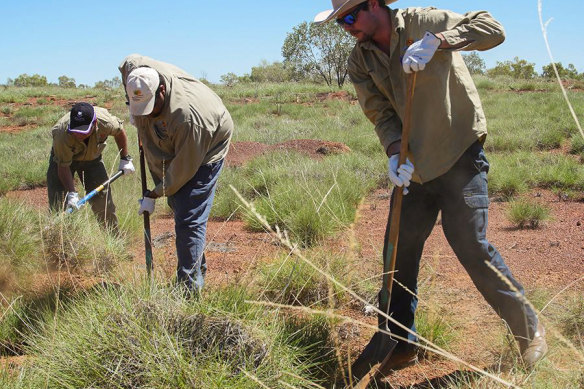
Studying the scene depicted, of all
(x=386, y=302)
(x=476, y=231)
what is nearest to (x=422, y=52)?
(x=476, y=231)

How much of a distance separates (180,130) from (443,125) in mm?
1597

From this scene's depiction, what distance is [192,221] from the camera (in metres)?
3.54

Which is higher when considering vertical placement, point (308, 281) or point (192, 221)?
point (192, 221)

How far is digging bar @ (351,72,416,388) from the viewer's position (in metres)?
2.73

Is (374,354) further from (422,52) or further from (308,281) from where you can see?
(422,52)

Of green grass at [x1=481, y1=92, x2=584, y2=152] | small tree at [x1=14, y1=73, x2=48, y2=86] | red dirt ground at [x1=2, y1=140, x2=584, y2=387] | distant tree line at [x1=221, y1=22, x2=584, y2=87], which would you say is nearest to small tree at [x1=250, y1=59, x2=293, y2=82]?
distant tree line at [x1=221, y1=22, x2=584, y2=87]

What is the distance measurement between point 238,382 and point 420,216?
124 centimetres

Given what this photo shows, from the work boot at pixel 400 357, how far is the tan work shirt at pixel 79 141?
3339 mm

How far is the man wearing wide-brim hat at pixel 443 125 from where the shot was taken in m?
2.59

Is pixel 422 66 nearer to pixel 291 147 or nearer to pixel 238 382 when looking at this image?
pixel 238 382

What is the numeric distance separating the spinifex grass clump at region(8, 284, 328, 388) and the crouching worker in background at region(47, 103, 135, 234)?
2066 millimetres

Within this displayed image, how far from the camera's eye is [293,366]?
2857 millimetres

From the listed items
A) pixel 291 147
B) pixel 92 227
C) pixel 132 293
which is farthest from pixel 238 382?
pixel 291 147

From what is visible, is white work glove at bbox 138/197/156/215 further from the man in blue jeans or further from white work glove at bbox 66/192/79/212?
white work glove at bbox 66/192/79/212
